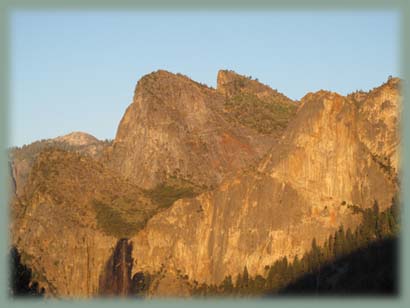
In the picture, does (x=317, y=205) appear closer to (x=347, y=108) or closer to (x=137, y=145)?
(x=347, y=108)

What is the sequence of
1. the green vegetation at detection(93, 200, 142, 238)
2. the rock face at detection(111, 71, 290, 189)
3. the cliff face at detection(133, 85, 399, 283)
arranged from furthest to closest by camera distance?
the rock face at detection(111, 71, 290, 189)
the green vegetation at detection(93, 200, 142, 238)
the cliff face at detection(133, 85, 399, 283)

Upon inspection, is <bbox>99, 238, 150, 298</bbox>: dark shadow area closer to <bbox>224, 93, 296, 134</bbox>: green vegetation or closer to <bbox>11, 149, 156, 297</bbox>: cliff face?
<bbox>11, 149, 156, 297</bbox>: cliff face

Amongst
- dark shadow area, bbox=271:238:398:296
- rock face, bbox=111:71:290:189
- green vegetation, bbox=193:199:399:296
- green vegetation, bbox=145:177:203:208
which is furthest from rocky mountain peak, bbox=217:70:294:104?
dark shadow area, bbox=271:238:398:296

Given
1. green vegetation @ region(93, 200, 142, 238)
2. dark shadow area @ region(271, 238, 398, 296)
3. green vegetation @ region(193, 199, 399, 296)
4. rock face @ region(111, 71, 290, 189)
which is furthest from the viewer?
rock face @ region(111, 71, 290, 189)

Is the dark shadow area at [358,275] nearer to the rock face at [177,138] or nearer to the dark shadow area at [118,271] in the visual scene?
the dark shadow area at [118,271]

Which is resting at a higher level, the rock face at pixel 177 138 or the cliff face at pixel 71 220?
the rock face at pixel 177 138

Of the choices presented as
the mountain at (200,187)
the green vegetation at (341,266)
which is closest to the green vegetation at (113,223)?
the mountain at (200,187)

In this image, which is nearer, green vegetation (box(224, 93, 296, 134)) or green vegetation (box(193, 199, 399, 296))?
green vegetation (box(193, 199, 399, 296))

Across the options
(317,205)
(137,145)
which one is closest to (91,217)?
(137,145)
